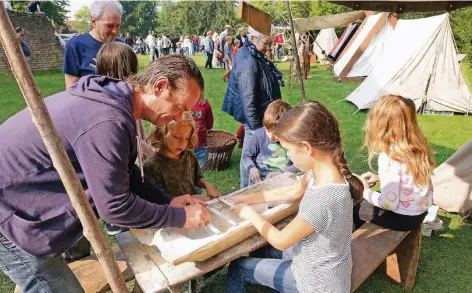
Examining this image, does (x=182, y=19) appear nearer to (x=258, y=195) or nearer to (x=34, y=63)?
(x=34, y=63)

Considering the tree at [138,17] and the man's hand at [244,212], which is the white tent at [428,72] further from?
the tree at [138,17]

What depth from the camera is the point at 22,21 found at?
53.0ft

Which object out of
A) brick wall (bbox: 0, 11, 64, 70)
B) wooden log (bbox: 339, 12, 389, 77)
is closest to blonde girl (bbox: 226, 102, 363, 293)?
wooden log (bbox: 339, 12, 389, 77)

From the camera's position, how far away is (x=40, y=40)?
55.2 feet

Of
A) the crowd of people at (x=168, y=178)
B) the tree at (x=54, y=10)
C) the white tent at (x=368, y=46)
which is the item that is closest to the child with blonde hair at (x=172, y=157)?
the crowd of people at (x=168, y=178)

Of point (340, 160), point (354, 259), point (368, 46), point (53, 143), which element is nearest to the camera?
point (53, 143)

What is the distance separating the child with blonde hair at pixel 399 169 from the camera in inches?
104

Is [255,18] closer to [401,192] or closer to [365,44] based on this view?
[401,192]

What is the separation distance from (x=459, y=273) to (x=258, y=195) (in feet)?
7.29

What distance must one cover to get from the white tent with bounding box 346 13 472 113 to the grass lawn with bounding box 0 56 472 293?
459 mm

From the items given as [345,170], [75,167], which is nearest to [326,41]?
[345,170]

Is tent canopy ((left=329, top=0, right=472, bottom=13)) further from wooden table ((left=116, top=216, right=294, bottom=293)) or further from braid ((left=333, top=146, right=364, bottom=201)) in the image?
wooden table ((left=116, top=216, right=294, bottom=293))

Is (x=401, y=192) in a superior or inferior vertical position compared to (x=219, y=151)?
superior

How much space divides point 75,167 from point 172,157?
115 cm
